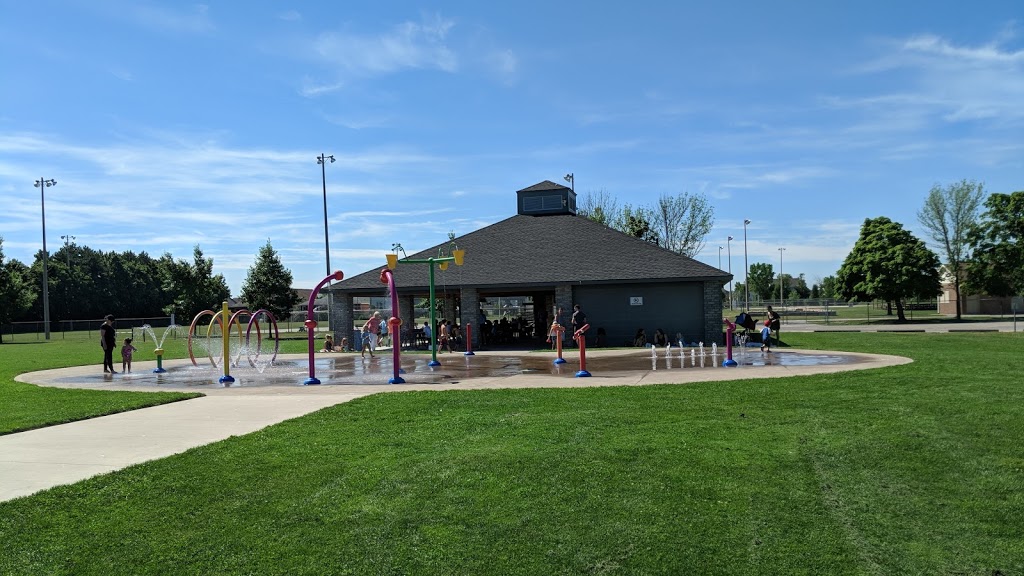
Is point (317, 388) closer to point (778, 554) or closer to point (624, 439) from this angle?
point (624, 439)

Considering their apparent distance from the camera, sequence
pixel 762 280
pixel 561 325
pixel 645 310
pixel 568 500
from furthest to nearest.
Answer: pixel 762 280 → pixel 645 310 → pixel 561 325 → pixel 568 500

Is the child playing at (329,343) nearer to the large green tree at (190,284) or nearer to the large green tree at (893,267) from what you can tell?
the large green tree at (190,284)

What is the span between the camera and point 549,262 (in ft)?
105

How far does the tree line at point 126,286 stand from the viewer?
5150 centimetres

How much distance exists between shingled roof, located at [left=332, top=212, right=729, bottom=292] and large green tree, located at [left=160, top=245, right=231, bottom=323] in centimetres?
2659

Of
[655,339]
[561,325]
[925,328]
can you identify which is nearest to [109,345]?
[561,325]

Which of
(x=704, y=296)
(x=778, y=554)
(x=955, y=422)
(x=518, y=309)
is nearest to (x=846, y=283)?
(x=518, y=309)

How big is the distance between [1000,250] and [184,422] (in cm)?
6479

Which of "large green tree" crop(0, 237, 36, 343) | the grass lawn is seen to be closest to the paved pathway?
the grass lawn

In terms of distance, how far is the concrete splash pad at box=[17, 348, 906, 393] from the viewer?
16.5 metres

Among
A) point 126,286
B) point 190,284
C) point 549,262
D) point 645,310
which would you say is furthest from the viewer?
point 126,286

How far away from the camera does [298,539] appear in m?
6.32

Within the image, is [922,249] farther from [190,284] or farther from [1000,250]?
[190,284]

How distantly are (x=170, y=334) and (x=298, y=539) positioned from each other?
174ft
